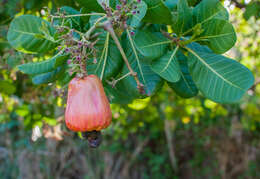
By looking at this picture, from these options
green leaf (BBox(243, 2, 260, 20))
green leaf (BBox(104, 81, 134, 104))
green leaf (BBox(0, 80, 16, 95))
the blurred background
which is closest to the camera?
green leaf (BBox(104, 81, 134, 104))

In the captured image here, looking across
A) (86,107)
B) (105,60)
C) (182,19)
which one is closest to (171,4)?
(182,19)

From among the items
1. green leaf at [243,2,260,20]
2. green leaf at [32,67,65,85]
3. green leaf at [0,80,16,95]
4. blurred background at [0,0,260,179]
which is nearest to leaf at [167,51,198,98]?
green leaf at [32,67,65,85]

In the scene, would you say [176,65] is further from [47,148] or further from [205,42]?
[47,148]

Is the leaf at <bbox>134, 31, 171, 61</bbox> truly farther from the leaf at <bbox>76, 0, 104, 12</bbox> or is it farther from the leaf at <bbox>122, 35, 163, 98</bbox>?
the leaf at <bbox>76, 0, 104, 12</bbox>

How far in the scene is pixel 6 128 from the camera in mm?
5684

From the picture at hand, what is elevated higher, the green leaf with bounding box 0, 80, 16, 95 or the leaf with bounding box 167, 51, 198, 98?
the leaf with bounding box 167, 51, 198, 98

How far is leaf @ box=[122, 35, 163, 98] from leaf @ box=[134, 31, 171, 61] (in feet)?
0.25

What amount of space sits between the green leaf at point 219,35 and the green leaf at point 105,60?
33 cm

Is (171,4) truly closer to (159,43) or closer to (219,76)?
(159,43)

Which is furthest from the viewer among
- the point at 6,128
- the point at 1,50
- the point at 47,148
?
the point at 6,128

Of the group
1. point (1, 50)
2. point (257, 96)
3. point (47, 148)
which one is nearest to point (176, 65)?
point (1, 50)

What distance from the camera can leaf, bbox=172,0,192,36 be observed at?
0.96 meters

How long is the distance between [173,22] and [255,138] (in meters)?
4.73

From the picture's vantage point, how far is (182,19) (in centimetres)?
99
